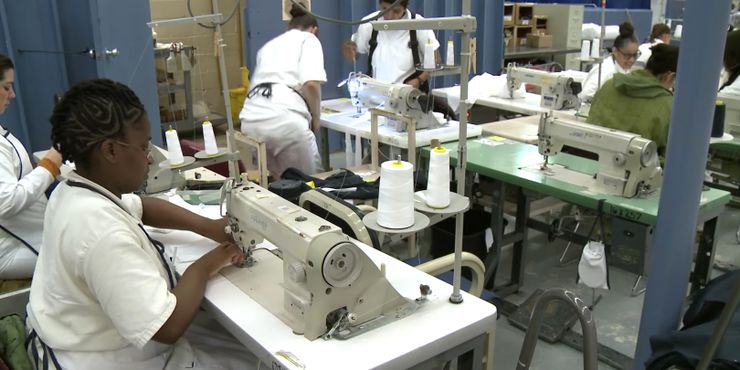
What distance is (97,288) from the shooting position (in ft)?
4.35

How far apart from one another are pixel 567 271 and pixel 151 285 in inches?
103

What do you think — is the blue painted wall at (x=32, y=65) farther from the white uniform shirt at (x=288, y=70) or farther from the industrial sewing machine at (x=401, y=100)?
the industrial sewing machine at (x=401, y=100)

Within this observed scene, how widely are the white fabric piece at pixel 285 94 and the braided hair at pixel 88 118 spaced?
2289 millimetres

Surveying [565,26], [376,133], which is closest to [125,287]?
[376,133]

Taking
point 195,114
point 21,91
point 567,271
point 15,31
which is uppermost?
point 15,31

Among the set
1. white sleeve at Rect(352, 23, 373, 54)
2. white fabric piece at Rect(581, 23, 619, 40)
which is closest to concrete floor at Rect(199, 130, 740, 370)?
white sleeve at Rect(352, 23, 373, 54)

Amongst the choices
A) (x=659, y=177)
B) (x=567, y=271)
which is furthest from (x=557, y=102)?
(x=659, y=177)

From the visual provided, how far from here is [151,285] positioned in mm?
1347

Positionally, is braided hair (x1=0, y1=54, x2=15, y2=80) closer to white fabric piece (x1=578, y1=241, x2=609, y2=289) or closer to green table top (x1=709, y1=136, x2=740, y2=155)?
white fabric piece (x1=578, y1=241, x2=609, y2=289)

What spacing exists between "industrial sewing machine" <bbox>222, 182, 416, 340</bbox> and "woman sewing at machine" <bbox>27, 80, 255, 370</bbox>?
0.78 feet

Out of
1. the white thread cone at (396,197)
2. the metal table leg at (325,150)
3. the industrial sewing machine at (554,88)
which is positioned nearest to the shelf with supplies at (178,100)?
the metal table leg at (325,150)

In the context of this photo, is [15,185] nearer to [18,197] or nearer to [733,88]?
Result: [18,197]

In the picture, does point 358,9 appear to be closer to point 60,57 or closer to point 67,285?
point 60,57

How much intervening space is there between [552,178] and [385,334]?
1.55 m
